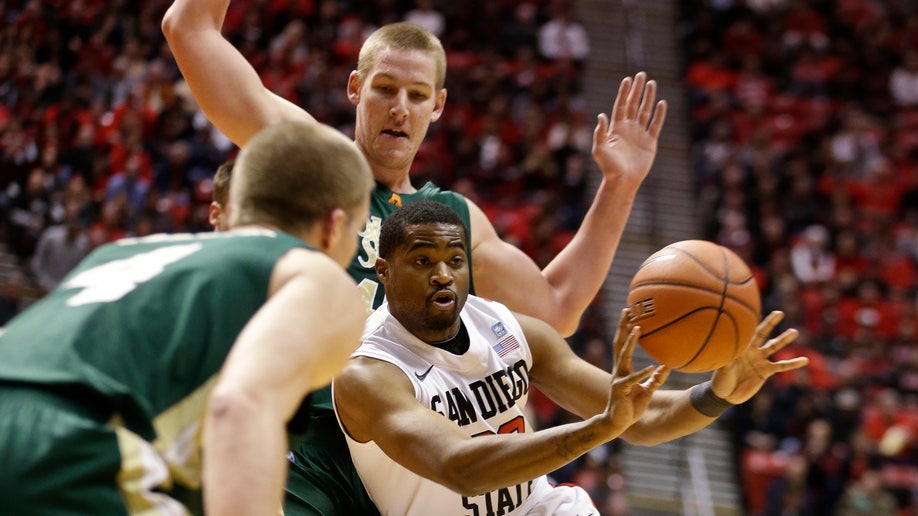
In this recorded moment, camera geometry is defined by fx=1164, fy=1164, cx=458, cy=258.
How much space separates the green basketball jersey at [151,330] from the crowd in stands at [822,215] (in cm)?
1031

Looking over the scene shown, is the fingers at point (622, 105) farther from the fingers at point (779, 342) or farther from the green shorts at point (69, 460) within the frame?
the green shorts at point (69, 460)

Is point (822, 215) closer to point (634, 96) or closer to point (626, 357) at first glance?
point (634, 96)

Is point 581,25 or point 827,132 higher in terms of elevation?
point 581,25

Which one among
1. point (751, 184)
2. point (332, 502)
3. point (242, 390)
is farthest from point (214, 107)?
point (751, 184)

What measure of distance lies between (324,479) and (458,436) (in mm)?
836

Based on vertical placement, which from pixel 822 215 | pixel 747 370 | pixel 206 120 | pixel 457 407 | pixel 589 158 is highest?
pixel 747 370

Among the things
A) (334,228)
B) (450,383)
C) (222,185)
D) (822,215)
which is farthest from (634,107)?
(822,215)

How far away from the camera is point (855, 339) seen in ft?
46.4

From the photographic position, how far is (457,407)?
4.12 metres

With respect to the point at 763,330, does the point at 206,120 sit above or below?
below

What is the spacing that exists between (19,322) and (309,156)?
0.75 m

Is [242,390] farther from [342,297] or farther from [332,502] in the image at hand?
[332,502]

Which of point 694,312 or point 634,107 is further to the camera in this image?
point 634,107

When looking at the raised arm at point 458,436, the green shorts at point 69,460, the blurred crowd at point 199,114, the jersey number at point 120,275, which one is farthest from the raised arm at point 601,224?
the blurred crowd at point 199,114
